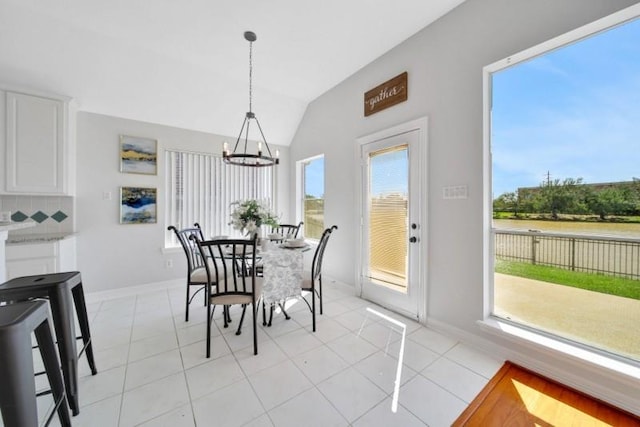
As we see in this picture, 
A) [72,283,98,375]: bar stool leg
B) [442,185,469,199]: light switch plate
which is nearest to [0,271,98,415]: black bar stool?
[72,283,98,375]: bar stool leg

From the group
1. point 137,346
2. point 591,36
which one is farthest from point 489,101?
point 137,346

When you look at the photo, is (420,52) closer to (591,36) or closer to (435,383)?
(591,36)

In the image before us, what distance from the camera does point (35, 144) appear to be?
2.70 m

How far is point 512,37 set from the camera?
1.94 m

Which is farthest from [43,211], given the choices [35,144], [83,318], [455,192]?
[455,192]

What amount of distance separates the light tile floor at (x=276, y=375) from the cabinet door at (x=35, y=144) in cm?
163

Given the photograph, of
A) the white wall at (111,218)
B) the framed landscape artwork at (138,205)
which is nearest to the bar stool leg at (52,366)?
the white wall at (111,218)

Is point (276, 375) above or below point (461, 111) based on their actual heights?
below

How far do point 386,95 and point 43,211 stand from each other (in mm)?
4327

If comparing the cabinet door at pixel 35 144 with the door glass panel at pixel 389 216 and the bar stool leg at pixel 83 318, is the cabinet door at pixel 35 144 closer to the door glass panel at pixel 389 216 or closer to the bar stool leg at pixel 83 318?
the bar stool leg at pixel 83 318

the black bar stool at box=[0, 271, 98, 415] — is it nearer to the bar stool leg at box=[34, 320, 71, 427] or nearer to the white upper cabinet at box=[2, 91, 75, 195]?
the bar stool leg at box=[34, 320, 71, 427]

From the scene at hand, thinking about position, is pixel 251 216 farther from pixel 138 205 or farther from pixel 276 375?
pixel 138 205

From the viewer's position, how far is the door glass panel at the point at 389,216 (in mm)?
2809

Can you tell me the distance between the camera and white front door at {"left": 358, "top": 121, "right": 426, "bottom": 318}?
8.68 ft
